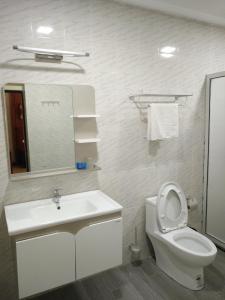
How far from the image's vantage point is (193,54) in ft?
8.38

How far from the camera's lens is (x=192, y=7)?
2.25 m

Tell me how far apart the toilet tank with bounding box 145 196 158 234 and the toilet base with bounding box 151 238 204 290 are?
4.5 inches

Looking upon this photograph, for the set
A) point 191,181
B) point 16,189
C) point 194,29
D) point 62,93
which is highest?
point 194,29

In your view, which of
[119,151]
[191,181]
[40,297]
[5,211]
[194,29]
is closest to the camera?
[5,211]

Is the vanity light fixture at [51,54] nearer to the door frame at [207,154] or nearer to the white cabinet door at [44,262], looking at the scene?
the white cabinet door at [44,262]

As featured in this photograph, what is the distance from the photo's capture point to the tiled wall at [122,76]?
184cm

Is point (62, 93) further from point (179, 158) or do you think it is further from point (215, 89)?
point (215, 89)

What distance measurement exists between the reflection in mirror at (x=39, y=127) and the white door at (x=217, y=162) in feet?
5.14

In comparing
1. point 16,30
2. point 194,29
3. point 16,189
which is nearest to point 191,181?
point 194,29

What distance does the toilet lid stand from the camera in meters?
2.25

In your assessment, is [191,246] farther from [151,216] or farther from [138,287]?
[138,287]

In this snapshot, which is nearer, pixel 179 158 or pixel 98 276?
pixel 98 276

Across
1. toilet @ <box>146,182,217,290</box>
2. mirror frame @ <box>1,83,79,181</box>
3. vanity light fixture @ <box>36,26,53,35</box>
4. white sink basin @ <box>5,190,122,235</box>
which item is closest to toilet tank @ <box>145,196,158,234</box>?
toilet @ <box>146,182,217,290</box>

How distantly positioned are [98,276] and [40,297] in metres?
0.54
